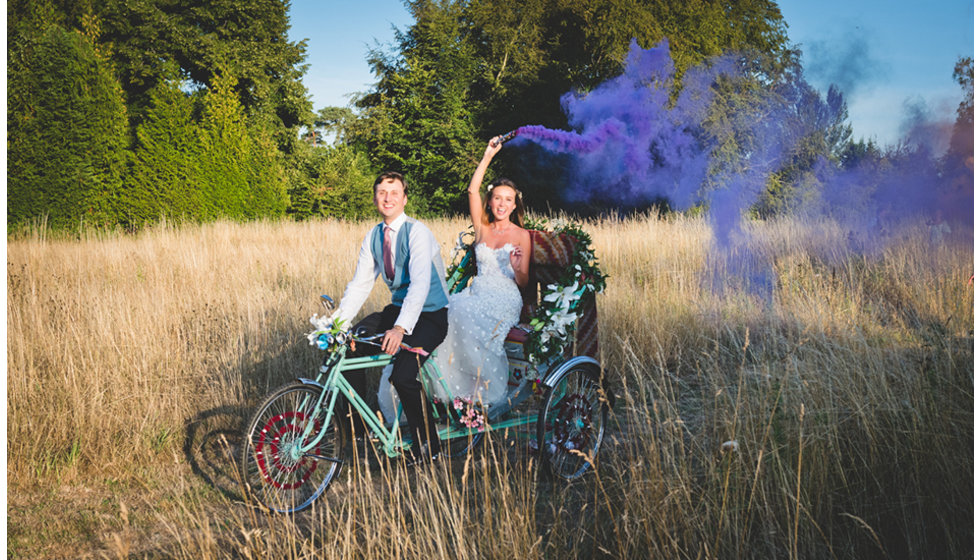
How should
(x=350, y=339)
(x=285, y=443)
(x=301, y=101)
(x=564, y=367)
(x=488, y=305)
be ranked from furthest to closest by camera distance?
(x=301, y=101)
(x=488, y=305)
(x=564, y=367)
(x=350, y=339)
(x=285, y=443)

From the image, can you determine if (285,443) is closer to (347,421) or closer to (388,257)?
(347,421)

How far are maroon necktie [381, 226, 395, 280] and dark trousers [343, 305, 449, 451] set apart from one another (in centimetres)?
21

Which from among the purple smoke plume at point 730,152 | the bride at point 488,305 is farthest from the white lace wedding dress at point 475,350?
the purple smoke plume at point 730,152

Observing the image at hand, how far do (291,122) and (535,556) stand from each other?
26350 mm

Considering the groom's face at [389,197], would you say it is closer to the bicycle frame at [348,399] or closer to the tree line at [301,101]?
the bicycle frame at [348,399]

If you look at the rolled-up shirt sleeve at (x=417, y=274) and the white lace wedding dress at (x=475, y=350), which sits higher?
the rolled-up shirt sleeve at (x=417, y=274)

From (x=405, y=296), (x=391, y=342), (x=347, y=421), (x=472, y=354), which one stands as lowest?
(x=347, y=421)

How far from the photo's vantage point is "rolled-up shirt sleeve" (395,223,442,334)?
3.43 m

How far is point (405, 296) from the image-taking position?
12.0 feet

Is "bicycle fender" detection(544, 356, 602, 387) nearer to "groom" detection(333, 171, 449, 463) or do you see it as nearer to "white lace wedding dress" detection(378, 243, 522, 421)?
"white lace wedding dress" detection(378, 243, 522, 421)

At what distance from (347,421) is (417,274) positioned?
1144 mm

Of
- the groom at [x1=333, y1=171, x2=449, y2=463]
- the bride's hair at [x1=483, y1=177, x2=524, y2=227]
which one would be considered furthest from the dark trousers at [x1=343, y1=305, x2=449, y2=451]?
the bride's hair at [x1=483, y1=177, x2=524, y2=227]

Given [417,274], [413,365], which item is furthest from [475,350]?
[417,274]

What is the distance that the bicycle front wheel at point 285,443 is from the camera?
314 centimetres
